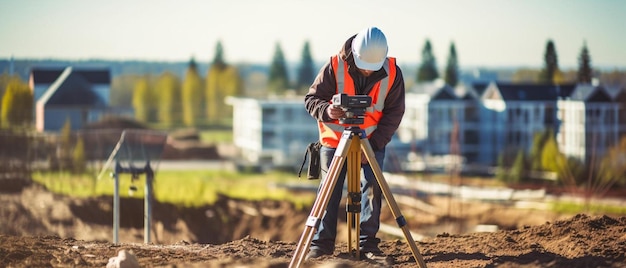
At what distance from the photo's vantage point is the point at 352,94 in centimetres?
620

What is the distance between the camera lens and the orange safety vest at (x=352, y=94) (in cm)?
620

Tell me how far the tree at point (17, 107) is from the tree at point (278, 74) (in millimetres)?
17201

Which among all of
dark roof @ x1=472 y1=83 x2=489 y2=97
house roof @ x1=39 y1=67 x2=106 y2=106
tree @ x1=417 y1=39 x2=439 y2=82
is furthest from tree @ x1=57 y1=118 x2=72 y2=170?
dark roof @ x1=472 y1=83 x2=489 y2=97

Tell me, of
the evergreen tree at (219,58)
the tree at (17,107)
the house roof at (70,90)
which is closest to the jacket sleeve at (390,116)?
the tree at (17,107)

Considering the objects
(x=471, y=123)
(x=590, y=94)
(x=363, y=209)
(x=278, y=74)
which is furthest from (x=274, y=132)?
(x=363, y=209)

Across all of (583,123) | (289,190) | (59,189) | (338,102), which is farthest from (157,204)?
(338,102)

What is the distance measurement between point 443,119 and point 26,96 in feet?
65.8

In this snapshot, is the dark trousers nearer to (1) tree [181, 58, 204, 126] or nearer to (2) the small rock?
(2) the small rock

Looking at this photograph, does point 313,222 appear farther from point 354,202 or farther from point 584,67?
point 584,67

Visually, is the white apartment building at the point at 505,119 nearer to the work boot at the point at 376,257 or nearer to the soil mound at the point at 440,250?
the soil mound at the point at 440,250

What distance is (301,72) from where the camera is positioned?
3881cm

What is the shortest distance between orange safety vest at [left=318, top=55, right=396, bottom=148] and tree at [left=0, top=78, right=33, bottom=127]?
15.5m

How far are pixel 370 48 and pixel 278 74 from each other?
35.0 metres

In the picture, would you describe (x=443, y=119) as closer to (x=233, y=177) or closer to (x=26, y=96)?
(x=233, y=177)
